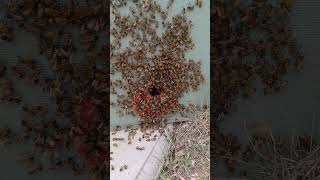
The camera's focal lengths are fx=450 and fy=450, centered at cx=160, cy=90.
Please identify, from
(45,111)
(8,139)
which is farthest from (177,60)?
(8,139)

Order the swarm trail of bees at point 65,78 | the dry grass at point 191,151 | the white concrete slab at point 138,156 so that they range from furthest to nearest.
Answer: the dry grass at point 191,151, the white concrete slab at point 138,156, the swarm trail of bees at point 65,78

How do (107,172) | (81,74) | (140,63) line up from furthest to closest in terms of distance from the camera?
(140,63)
(107,172)
(81,74)

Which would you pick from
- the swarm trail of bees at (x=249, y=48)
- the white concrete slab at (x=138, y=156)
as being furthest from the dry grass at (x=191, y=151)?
the swarm trail of bees at (x=249, y=48)

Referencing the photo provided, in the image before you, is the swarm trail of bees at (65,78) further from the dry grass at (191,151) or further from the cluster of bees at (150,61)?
the dry grass at (191,151)

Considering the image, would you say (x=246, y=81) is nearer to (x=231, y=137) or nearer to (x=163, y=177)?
(x=231, y=137)

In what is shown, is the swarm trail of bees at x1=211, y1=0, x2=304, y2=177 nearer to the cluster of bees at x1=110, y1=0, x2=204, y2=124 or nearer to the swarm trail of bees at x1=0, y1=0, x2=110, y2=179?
the cluster of bees at x1=110, y1=0, x2=204, y2=124

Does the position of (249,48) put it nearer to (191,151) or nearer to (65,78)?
(191,151)

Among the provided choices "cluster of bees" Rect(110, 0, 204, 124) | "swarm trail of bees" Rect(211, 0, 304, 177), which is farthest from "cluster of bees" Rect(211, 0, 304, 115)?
"cluster of bees" Rect(110, 0, 204, 124)
